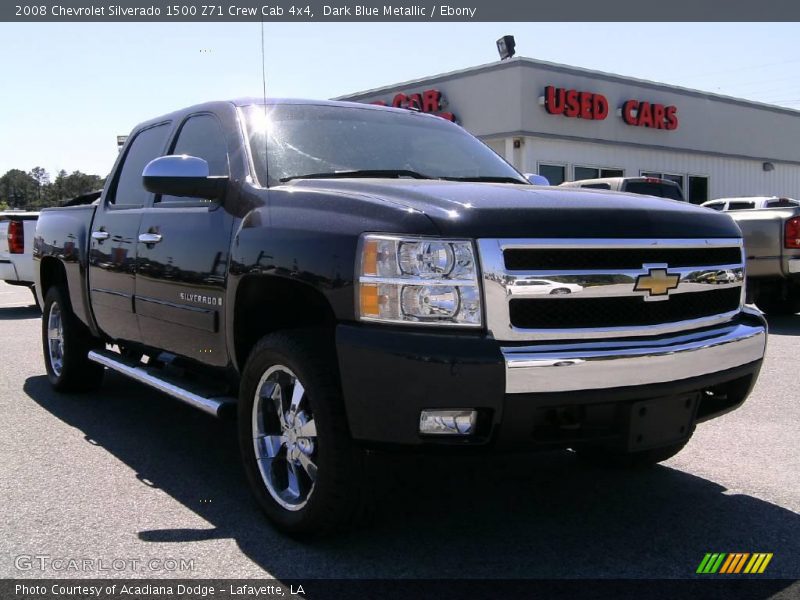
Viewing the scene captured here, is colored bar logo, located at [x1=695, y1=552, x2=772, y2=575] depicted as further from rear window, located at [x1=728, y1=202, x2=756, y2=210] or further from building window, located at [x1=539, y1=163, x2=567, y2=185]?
building window, located at [x1=539, y1=163, x2=567, y2=185]

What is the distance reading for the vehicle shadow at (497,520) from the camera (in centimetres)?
319

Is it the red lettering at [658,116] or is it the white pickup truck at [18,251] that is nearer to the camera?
the white pickup truck at [18,251]

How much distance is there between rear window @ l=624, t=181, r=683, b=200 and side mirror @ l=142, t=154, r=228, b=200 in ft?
33.8

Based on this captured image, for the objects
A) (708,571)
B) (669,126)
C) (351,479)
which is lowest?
(708,571)

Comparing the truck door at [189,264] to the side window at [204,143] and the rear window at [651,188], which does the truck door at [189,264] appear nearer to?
the side window at [204,143]

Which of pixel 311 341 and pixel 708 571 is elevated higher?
pixel 311 341

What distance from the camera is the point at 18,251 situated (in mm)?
13000

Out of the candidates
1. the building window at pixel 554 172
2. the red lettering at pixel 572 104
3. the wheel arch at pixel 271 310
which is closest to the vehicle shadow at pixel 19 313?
the wheel arch at pixel 271 310

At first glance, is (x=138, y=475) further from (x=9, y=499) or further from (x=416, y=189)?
(x=416, y=189)

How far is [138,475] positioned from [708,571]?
275 cm

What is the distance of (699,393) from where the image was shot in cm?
334

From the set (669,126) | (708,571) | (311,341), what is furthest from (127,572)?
(669,126)

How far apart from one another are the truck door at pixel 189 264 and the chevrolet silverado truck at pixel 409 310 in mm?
15

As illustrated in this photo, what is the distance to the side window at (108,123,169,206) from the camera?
5270mm
